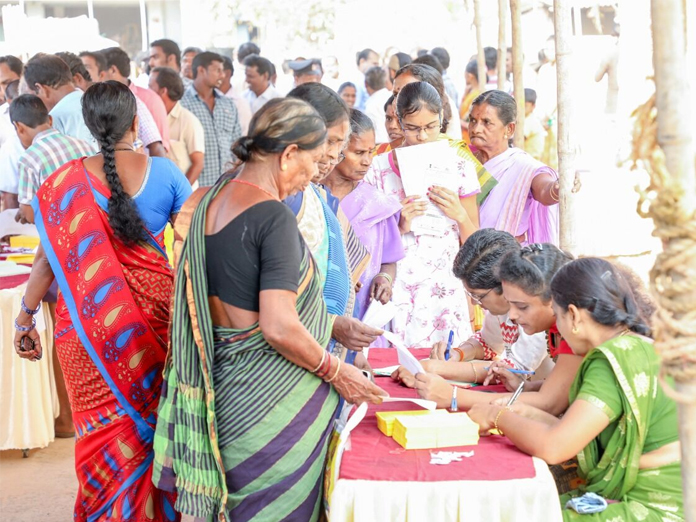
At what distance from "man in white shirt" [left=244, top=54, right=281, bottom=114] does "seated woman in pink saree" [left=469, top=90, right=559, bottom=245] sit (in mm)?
5786

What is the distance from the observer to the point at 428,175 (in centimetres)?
381

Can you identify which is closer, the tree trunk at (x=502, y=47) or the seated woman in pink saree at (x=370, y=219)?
the seated woman in pink saree at (x=370, y=219)

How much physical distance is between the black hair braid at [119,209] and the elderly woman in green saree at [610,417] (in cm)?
141

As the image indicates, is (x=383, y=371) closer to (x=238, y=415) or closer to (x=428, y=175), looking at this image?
(x=238, y=415)

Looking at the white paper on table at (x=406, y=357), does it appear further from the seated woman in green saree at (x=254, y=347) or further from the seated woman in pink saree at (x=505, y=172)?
the seated woman in pink saree at (x=505, y=172)

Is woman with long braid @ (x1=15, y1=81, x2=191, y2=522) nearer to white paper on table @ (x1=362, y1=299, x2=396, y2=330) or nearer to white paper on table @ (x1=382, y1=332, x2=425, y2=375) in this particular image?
white paper on table @ (x1=362, y1=299, x2=396, y2=330)

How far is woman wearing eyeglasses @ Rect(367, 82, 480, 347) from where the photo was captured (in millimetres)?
3787

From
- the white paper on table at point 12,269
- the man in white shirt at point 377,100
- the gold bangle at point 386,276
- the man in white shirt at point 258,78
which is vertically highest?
the man in white shirt at point 258,78

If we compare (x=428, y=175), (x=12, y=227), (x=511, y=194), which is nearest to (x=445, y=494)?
(x=428, y=175)

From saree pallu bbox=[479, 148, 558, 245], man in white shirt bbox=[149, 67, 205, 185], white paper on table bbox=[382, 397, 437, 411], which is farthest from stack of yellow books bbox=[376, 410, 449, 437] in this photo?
man in white shirt bbox=[149, 67, 205, 185]

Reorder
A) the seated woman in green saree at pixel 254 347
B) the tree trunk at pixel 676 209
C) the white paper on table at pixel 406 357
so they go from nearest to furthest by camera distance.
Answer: the tree trunk at pixel 676 209 < the seated woman in green saree at pixel 254 347 < the white paper on table at pixel 406 357

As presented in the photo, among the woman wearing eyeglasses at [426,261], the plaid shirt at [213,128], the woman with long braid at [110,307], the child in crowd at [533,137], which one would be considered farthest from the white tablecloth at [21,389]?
the child in crowd at [533,137]

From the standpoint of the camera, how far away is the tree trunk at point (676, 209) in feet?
4.37

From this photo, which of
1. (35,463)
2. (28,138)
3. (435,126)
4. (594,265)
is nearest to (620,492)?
(594,265)
